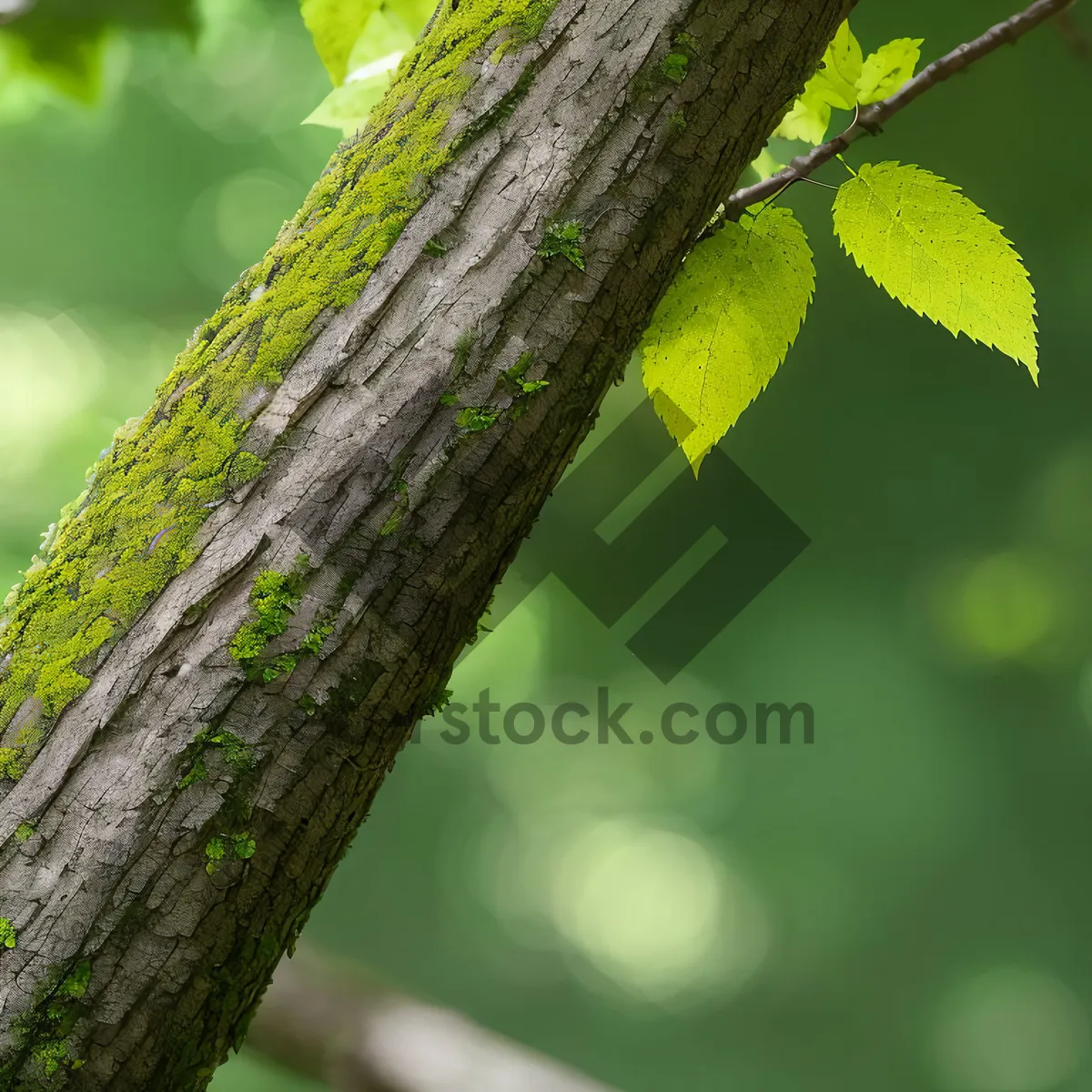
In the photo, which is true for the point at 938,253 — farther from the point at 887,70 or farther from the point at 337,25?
the point at 337,25

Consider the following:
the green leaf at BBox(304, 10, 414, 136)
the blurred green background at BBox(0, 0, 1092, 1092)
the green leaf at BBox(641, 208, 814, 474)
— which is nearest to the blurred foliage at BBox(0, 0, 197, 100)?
the green leaf at BBox(304, 10, 414, 136)

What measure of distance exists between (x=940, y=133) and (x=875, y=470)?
88 centimetres

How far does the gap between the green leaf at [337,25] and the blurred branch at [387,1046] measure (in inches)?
39.0

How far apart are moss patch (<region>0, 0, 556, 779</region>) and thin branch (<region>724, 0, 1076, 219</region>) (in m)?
0.12

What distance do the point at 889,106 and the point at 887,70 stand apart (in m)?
0.02

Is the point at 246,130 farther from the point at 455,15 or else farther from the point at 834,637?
the point at 455,15

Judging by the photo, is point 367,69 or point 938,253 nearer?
point 938,253

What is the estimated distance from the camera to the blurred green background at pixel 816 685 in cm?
234

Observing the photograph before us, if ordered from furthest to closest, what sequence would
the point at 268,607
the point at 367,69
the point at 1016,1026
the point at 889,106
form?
the point at 1016,1026 < the point at 367,69 < the point at 889,106 < the point at 268,607

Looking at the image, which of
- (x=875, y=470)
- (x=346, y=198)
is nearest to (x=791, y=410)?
(x=875, y=470)

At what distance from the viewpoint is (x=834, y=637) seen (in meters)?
→ 2.54

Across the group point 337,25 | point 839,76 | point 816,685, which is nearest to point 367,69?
point 337,25

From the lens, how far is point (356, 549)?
325 mm

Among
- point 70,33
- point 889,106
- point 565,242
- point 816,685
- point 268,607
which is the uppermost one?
point 816,685
